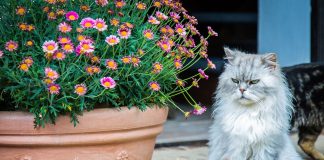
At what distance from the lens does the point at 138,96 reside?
273cm

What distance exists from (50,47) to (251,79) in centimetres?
106

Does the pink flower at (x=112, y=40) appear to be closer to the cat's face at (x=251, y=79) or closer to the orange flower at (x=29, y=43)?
the orange flower at (x=29, y=43)

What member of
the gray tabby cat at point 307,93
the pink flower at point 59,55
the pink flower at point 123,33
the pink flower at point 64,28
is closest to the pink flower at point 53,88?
the pink flower at point 59,55

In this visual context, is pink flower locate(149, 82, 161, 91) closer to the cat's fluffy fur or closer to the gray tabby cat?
the cat's fluffy fur

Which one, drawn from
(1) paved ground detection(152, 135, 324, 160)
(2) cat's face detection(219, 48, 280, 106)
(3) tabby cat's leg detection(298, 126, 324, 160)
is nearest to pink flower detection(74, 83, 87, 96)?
(2) cat's face detection(219, 48, 280, 106)

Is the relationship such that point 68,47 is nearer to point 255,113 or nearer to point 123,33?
point 123,33

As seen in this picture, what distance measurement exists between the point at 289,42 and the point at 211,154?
233cm

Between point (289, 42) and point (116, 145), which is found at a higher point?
point (289, 42)

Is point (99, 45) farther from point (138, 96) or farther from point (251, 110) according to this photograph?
point (251, 110)

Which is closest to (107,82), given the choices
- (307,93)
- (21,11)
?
(21,11)

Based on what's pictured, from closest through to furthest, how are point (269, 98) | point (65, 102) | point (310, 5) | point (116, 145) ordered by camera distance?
point (65, 102), point (116, 145), point (269, 98), point (310, 5)

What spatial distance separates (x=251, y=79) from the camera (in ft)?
9.98

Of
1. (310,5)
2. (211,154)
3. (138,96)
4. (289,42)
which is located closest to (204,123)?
(289,42)

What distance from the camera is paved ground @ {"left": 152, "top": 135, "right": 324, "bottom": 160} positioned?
14.1 feet
